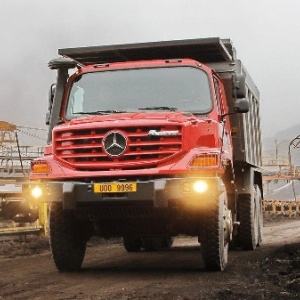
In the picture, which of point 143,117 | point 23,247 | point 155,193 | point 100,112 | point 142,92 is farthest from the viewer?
point 23,247

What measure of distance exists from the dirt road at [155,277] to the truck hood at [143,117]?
80.5 inches

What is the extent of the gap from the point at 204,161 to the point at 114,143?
116cm

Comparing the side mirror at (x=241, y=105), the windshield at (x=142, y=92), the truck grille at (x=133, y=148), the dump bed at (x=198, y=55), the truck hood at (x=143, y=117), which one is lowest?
the truck grille at (x=133, y=148)

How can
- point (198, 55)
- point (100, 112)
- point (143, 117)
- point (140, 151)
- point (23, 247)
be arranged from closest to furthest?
1. point (140, 151)
2. point (143, 117)
3. point (100, 112)
4. point (198, 55)
5. point (23, 247)

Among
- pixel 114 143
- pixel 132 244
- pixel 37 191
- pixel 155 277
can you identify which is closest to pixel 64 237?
pixel 37 191

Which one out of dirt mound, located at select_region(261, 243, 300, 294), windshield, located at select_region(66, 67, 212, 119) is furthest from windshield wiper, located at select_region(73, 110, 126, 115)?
dirt mound, located at select_region(261, 243, 300, 294)

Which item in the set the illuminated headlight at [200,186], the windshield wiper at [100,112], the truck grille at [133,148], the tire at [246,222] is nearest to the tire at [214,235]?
the illuminated headlight at [200,186]

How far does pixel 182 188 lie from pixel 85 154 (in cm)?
137

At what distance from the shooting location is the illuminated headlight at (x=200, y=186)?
301 inches

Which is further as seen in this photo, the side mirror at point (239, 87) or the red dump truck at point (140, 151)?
the side mirror at point (239, 87)

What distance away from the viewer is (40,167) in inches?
326

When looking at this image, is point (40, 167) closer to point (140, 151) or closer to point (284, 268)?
point (140, 151)

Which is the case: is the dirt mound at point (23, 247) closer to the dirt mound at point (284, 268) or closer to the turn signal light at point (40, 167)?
the turn signal light at point (40, 167)

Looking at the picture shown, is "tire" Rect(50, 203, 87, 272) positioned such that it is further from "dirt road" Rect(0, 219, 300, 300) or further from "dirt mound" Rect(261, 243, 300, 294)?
"dirt mound" Rect(261, 243, 300, 294)
